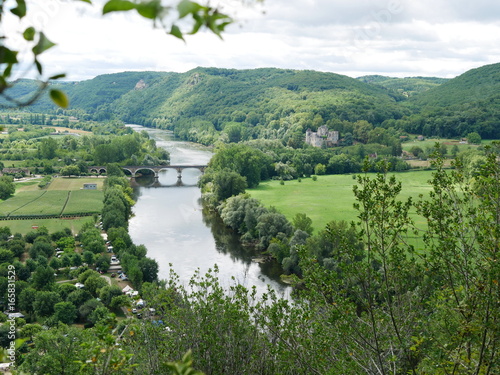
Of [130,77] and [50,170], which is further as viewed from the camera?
[130,77]

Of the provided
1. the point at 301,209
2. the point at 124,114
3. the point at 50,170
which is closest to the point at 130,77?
the point at 124,114

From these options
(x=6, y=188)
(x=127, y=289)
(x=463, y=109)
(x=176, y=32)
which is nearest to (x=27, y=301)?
(x=127, y=289)

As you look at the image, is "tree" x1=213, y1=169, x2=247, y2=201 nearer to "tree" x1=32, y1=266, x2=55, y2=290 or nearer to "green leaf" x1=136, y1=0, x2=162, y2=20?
"tree" x1=32, y1=266, x2=55, y2=290

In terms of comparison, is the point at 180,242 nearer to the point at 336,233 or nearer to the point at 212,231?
the point at 212,231

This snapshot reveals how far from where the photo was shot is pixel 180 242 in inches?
1396

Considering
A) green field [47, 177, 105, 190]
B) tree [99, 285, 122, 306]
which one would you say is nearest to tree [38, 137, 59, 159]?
green field [47, 177, 105, 190]

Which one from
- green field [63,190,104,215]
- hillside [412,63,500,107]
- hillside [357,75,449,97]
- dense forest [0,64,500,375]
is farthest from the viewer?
hillside [357,75,449,97]

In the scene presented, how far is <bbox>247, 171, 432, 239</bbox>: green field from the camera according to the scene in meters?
40.1

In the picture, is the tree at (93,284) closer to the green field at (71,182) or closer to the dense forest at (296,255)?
the dense forest at (296,255)

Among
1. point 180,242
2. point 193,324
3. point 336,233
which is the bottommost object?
point 180,242

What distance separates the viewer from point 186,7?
4.69 feet

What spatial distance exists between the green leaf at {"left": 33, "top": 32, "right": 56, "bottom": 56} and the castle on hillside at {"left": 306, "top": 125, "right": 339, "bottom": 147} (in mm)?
78802

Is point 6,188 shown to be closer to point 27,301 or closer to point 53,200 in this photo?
point 53,200

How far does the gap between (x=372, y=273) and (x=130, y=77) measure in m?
191
